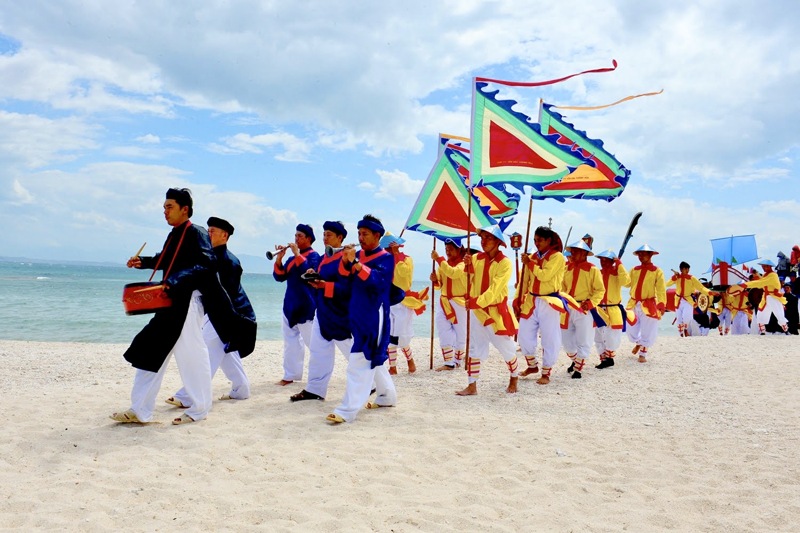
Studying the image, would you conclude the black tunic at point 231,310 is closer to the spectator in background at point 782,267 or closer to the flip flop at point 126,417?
the flip flop at point 126,417

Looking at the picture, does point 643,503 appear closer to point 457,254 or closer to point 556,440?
point 556,440

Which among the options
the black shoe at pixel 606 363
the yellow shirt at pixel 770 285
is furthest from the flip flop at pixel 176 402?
the yellow shirt at pixel 770 285

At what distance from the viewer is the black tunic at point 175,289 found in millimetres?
5117

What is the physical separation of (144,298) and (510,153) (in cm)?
452

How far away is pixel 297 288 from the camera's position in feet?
23.8

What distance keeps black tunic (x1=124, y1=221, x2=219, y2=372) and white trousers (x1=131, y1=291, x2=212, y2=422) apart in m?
0.08

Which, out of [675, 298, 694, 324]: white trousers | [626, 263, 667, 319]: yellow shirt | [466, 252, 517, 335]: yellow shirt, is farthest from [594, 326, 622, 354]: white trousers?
[675, 298, 694, 324]: white trousers

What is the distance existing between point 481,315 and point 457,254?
105 inches

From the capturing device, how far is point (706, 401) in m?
7.09

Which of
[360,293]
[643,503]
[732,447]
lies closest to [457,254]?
[360,293]

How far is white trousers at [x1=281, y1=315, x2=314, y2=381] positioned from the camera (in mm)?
7480

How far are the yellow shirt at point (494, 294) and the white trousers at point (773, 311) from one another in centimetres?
1148

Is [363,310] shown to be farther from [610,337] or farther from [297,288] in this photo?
[610,337]

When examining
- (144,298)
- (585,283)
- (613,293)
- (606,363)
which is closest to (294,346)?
(144,298)
